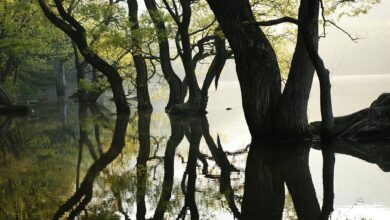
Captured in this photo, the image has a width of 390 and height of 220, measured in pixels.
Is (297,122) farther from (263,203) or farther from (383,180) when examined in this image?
(263,203)

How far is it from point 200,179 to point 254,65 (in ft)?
16.2

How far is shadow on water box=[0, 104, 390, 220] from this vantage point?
18.4ft

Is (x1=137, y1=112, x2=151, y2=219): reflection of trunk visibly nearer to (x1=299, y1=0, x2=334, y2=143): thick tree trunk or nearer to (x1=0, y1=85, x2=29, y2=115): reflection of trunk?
(x1=299, y1=0, x2=334, y2=143): thick tree trunk

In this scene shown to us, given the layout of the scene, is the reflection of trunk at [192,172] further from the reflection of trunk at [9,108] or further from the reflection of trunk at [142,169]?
the reflection of trunk at [9,108]

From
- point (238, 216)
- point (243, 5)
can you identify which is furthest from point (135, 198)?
point (243, 5)

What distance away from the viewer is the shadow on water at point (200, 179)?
5598 millimetres

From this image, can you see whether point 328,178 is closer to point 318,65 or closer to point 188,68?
point 318,65

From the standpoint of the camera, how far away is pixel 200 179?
25.1 ft

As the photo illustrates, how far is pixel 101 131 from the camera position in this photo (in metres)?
16.6

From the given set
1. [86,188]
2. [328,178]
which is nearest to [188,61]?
[328,178]

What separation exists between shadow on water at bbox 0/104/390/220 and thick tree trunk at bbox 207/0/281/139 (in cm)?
87

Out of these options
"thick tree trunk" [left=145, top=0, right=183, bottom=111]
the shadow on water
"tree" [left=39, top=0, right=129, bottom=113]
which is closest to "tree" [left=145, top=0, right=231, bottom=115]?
"thick tree trunk" [left=145, top=0, right=183, bottom=111]

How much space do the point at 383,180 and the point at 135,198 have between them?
3.71 metres

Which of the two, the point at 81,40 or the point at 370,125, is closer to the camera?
the point at 370,125
